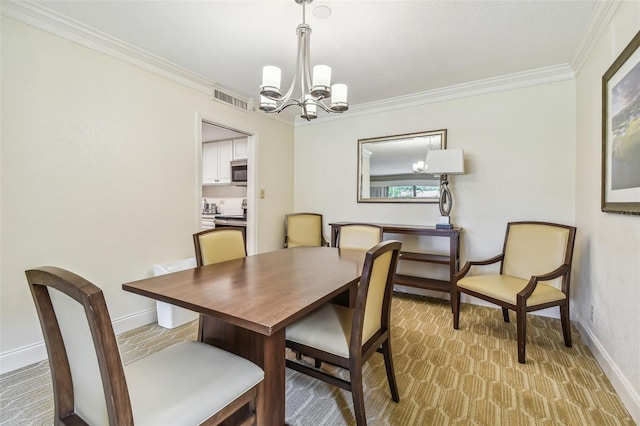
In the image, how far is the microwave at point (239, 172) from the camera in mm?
4836

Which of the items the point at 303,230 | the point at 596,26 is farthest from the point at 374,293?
the point at 303,230

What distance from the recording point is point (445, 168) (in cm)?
301

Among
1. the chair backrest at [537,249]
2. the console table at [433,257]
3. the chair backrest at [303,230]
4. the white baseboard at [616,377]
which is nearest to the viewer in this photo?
the white baseboard at [616,377]

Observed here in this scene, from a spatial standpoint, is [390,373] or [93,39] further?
[93,39]

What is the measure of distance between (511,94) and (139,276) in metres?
4.12

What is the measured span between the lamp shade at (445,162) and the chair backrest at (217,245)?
211 centimetres

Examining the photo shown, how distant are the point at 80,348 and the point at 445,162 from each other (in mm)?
3104

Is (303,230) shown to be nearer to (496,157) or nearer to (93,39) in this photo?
(496,157)

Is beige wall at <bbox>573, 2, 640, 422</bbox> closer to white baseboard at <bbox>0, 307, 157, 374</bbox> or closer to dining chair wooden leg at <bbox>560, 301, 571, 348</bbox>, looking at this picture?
dining chair wooden leg at <bbox>560, 301, 571, 348</bbox>

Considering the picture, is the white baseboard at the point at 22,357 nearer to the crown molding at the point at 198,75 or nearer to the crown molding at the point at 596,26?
the crown molding at the point at 198,75

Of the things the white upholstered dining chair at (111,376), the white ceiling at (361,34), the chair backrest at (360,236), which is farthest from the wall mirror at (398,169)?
the white upholstered dining chair at (111,376)

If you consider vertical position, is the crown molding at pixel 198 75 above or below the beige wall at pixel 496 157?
above

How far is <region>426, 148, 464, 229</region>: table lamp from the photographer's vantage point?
297 cm

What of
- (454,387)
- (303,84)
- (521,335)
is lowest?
(454,387)
